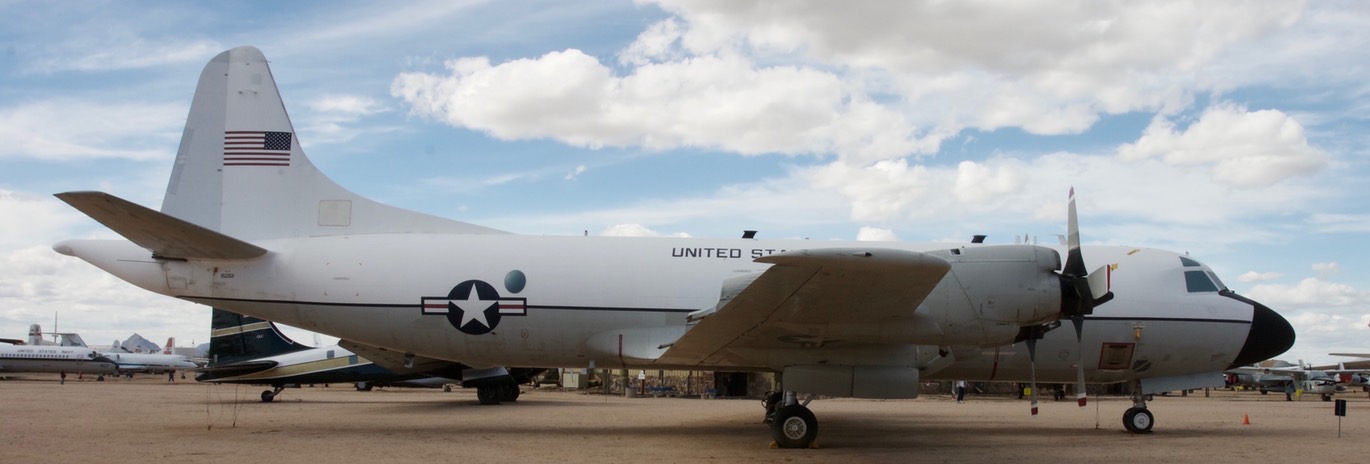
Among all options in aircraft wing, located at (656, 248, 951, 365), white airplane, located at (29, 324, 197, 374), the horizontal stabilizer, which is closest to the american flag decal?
the horizontal stabilizer

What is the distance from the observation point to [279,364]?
959 inches

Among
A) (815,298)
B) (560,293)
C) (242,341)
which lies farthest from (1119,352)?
(242,341)

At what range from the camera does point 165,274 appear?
1328cm

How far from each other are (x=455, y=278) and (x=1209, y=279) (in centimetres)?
1130

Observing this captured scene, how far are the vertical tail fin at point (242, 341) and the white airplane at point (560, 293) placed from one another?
11834mm

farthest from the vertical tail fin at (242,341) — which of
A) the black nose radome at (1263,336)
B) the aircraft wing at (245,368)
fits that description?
the black nose radome at (1263,336)

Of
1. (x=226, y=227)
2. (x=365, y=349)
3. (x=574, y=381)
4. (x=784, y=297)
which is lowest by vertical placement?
(x=574, y=381)

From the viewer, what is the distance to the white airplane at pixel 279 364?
952 inches

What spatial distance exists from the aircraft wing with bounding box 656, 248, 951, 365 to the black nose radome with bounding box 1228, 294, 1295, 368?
21.9 ft

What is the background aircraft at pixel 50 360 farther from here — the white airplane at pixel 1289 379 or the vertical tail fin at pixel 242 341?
the white airplane at pixel 1289 379

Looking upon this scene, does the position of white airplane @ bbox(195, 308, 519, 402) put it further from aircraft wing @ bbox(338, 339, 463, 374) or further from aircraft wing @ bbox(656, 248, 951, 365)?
aircraft wing @ bbox(656, 248, 951, 365)

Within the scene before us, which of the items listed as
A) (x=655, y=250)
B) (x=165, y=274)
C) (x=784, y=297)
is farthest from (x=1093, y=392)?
(x=165, y=274)

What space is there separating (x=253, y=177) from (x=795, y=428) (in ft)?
29.3

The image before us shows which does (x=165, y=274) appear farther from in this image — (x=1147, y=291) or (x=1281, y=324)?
(x=1281, y=324)
